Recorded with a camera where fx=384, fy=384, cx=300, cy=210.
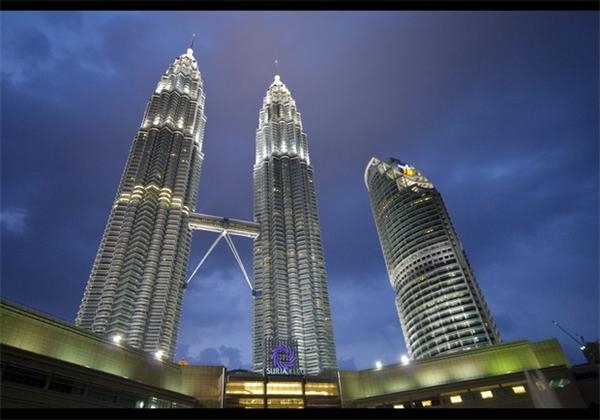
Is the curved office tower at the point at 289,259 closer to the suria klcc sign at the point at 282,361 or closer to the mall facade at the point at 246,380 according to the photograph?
the suria klcc sign at the point at 282,361

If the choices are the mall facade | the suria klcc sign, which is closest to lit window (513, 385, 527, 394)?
the mall facade

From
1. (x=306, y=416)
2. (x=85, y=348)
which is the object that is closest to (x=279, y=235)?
(x=85, y=348)

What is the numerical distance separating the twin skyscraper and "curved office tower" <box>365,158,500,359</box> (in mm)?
459

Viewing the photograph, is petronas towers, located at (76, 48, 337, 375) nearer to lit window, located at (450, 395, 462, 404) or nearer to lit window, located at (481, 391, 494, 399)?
lit window, located at (450, 395, 462, 404)

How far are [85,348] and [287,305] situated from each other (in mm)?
85377

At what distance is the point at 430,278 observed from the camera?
164500 mm

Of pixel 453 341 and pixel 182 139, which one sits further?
pixel 182 139

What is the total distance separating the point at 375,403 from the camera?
8269 cm

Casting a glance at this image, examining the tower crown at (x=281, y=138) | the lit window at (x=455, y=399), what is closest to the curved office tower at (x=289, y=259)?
the tower crown at (x=281, y=138)

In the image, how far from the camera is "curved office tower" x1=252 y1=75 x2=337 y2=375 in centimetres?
13350

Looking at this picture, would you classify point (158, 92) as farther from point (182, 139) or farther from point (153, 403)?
point (153, 403)

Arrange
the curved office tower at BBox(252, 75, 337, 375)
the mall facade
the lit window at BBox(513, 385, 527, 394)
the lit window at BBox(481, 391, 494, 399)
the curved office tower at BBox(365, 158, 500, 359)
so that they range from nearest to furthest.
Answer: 1. the mall facade
2. the lit window at BBox(513, 385, 527, 394)
3. the lit window at BBox(481, 391, 494, 399)
4. the curved office tower at BBox(252, 75, 337, 375)
5. the curved office tower at BBox(365, 158, 500, 359)

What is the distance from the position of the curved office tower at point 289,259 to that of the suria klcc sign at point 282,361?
2625 mm

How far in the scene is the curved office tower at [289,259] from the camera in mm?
133500
